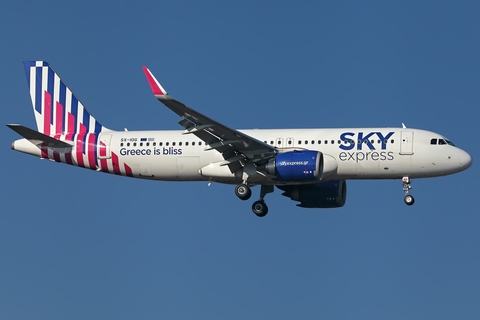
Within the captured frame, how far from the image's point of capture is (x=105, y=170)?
56.9 m

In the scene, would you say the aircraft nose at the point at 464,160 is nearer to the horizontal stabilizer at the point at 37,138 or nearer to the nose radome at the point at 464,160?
the nose radome at the point at 464,160

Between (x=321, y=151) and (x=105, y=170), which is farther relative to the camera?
(x=105, y=170)

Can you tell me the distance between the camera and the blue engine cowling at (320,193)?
5741 cm

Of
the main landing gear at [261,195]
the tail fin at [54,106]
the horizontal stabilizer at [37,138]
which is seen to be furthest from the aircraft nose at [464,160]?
the horizontal stabilizer at [37,138]

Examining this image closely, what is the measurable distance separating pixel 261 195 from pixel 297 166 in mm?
5677

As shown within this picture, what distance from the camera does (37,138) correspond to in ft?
183

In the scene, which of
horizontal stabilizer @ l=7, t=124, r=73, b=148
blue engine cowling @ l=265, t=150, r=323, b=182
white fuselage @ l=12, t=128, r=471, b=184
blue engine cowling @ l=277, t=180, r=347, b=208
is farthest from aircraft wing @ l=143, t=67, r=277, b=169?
horizontal stabilizer @ l=7, t=124, r=73, b=148

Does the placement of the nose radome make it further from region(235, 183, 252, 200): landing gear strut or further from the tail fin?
the tail fin

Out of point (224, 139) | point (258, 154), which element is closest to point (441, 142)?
point (258, 154)

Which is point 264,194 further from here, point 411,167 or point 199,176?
point 411,167

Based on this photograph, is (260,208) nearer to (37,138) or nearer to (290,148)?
(290,148)

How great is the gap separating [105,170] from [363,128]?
1444cm

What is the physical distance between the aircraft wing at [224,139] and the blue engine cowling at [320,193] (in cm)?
552

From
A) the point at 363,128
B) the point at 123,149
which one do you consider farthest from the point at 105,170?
the point at 363,128
